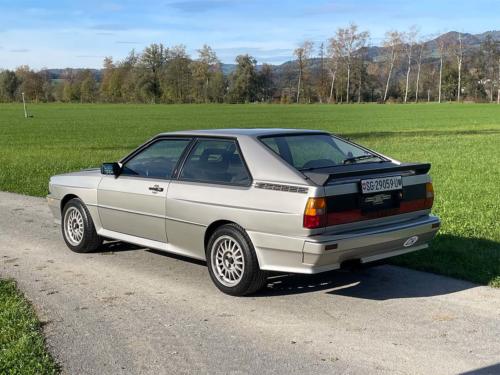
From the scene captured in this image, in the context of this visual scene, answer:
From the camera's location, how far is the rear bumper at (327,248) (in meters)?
4.84

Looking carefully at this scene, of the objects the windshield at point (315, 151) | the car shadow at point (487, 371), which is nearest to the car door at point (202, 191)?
the windshield at point (315, 151)

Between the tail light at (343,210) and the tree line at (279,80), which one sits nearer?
the tail light at (343,210)

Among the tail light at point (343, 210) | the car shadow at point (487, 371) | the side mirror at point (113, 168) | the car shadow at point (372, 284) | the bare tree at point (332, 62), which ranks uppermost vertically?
→ the bare tree at point (332, 62)

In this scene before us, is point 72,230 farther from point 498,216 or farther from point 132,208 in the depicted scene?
point 498,216

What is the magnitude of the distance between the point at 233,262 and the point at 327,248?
3.17 feet

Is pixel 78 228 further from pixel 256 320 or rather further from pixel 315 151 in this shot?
pixel 256 320

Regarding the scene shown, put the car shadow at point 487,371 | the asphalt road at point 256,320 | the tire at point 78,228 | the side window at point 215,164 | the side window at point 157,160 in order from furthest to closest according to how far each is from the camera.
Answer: the tire at point 78,228, the side window at point 157,160, the side window at point 215,164, the asphalt road at point 256,320, the car shadow at point 487,371

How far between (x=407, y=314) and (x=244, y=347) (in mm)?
1447

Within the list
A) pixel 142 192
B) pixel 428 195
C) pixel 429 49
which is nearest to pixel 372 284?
pixel 428 195

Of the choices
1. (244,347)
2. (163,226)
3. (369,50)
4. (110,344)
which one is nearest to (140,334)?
(110,344)

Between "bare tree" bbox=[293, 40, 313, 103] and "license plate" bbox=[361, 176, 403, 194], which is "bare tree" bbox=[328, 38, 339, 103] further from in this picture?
"license plate" bbox=[361, 176, 403, 194]

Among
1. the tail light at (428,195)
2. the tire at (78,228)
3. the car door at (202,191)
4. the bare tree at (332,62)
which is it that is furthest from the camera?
the bare tree at (332,62)

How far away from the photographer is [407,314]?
16.1 feet

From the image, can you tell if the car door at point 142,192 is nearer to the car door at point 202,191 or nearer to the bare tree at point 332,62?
the car door at point 202,191
